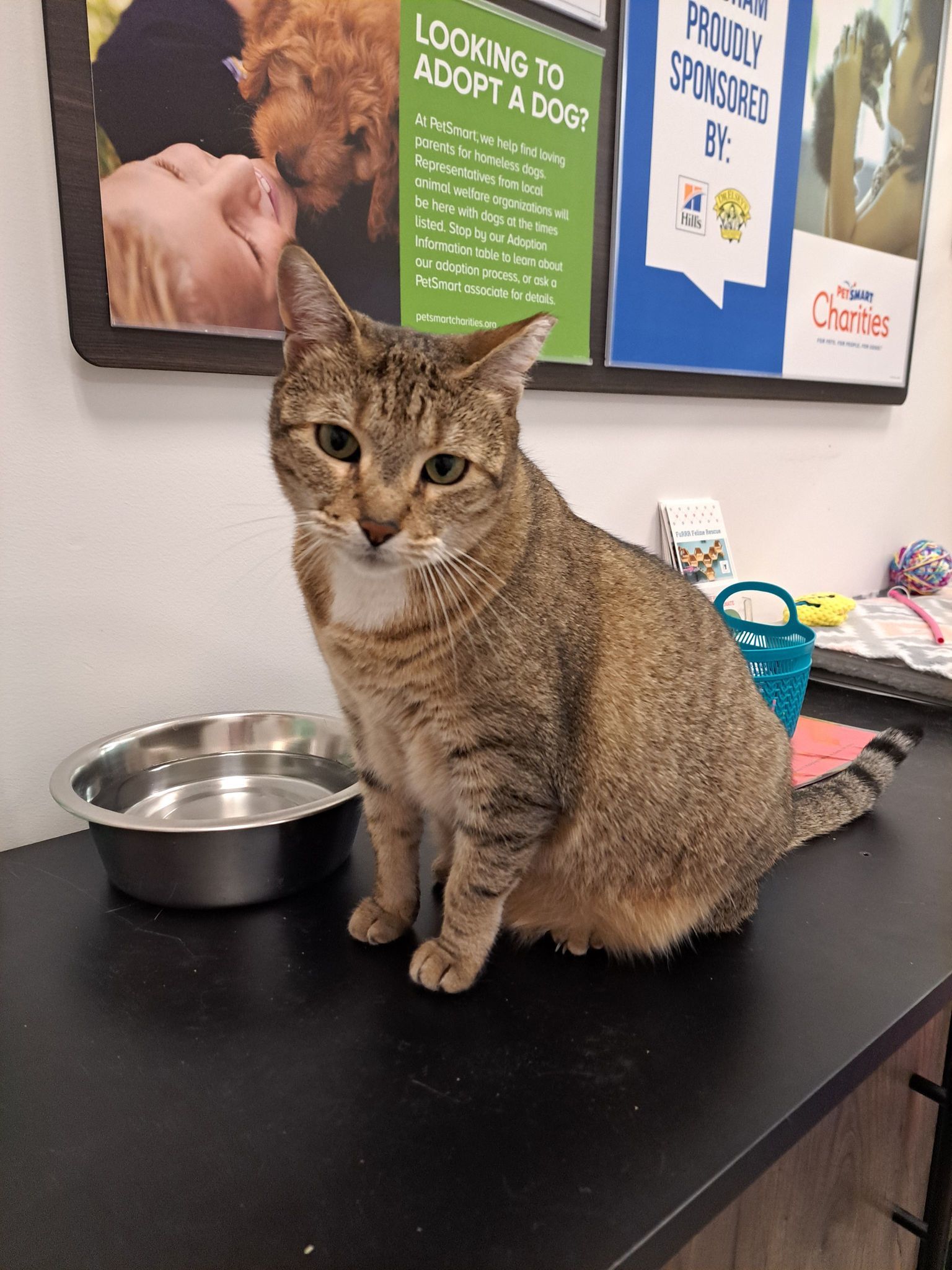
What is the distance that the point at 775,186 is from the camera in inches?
75.5

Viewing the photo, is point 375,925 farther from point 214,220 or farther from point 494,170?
point 494,170

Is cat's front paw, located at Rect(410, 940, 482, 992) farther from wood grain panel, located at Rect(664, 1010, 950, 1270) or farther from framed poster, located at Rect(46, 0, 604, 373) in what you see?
framed poster, located at Rect(46, 0, 604, 373)

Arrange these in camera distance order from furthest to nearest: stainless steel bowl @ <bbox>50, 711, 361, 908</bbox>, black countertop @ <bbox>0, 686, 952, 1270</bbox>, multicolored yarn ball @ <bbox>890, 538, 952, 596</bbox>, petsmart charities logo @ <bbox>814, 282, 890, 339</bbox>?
multicolored yarn ball @ <bbox>890, 538, 952, 596</bbox>
petsmart charities logo @ <bbox>814, 282, 890, 339</bbox>
stainless steel bowl @ <bbox>50, 711, 361, 908</bbox>
black countertop @ <bbox>0, 686, 952, 1270</bbox>

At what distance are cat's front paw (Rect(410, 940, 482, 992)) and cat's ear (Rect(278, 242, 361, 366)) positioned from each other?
669mm

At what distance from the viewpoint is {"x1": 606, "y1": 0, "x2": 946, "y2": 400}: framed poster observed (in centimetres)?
165

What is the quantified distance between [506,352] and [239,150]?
24.1 inches

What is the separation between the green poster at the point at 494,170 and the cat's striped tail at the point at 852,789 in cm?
90

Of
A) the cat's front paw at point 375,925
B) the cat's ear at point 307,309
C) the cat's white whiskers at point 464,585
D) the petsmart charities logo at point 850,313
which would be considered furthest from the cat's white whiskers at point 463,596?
the petsmart charities logo at point 850,313

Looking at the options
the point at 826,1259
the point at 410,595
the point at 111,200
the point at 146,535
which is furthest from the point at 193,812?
the point at 826,1259

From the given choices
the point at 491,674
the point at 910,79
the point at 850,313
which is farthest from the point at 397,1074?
the point at 910,79

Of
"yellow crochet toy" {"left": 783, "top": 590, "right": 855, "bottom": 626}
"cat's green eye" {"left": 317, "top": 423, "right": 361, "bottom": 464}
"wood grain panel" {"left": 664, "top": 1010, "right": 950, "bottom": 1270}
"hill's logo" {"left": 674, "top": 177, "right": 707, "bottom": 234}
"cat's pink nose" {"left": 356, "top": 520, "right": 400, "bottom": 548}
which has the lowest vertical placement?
"wood grain panel" {"left": 664, "top": 1010, "right": 950, "bottom": 1270}

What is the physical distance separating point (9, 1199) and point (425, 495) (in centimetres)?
69

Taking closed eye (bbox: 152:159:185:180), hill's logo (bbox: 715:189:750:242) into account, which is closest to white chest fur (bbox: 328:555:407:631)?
closed eye (bbox: 152:159:185:180)

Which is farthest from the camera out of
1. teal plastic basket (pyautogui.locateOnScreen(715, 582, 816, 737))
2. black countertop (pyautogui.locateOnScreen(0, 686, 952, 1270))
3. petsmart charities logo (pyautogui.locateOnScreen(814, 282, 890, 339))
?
petsmart charities logo (pyautogui.locateOnScreen(814, 282, 890, 339))
